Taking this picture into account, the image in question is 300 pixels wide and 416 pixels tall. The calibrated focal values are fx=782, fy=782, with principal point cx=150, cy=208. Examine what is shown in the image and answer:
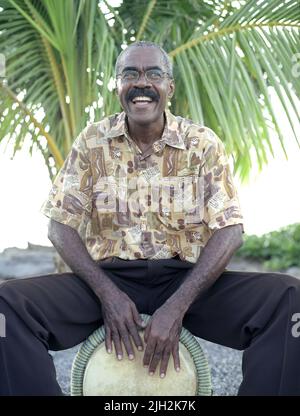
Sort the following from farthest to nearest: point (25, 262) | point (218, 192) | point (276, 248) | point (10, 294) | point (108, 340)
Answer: point (276, 248) < point (25, 262) < point (218, 192) < point (108, 340) < point (10, 294)

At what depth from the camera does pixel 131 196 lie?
128 inches

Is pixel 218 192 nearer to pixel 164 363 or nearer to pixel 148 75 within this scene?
pixel 148 75

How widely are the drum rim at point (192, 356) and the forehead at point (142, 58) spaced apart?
1041 millimetres

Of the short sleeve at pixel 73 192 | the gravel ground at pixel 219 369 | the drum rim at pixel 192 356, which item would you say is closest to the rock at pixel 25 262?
the gravel ground at pixel 219 369

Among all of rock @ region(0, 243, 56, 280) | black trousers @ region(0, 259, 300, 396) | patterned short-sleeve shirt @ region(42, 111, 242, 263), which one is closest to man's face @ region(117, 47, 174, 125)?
patterned short-sleeve shirt @ region(42, 111, 242, 263)

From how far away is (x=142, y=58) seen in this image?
10.6 feet

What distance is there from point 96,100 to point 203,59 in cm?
68

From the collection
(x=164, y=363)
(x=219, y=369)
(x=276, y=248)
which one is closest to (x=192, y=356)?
(x=164, y=363)

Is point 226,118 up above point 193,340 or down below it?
above

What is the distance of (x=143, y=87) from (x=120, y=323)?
97cm

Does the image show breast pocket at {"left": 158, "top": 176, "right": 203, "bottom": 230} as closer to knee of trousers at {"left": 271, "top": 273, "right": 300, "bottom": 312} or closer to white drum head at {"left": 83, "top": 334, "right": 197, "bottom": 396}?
knee of trousers at {"left": 271, "top": 273, "right": 300, "bottom": 312}

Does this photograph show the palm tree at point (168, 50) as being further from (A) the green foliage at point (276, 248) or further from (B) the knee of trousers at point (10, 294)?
(A) the green foliage at point (276, 248)
